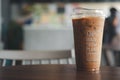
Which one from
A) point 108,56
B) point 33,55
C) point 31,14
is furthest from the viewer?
point 31,14

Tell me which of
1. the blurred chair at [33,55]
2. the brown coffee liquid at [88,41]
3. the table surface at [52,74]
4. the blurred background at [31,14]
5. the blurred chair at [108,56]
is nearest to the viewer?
the table surface at [52,74]

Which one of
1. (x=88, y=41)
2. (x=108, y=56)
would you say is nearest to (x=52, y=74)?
(x=88, y=41)

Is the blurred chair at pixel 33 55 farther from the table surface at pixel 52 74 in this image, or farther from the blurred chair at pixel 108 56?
the blurred chair at pixel 108 56

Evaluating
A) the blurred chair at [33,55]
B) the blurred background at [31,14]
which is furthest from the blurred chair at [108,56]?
the blurred background at [31,14]

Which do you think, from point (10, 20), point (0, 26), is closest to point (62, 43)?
point (0, 26)

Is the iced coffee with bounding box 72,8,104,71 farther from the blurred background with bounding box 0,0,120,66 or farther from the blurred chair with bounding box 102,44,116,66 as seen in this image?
the blurred background with bounding box 0,0,120,66

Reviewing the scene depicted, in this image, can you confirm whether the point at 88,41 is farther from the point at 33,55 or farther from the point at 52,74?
the point at 33,55

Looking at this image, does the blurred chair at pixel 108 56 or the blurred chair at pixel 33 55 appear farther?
the blurred chair at pixel 108 56
